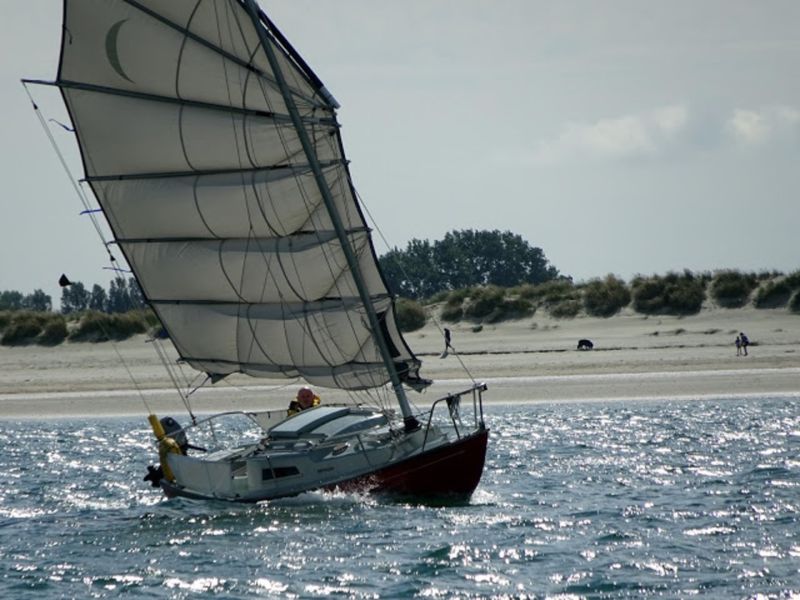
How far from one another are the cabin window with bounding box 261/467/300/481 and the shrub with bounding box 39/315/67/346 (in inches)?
1684

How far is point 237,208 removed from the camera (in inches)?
1195

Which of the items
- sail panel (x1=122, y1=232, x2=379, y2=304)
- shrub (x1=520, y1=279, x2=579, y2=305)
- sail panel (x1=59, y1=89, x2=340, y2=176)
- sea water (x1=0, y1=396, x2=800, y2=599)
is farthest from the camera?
shrub (x1=520, y1=279, x2=579, y2=305)

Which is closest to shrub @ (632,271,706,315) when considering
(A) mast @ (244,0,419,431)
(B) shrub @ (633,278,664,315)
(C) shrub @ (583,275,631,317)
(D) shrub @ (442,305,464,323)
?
(B) shrub @ (633,278,664,315)

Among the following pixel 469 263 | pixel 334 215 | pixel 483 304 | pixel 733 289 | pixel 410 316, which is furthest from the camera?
pixel 469 263

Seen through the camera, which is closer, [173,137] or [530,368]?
[173,137]

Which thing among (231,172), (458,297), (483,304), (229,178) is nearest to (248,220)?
(229,178)

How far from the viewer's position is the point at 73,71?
30875 mm

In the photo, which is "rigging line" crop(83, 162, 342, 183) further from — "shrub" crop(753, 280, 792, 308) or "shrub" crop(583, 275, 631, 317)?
"shrub" crop(753, 280, 792, 308)

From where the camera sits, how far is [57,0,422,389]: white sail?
29.5 meters

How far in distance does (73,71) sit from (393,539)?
13.4 m

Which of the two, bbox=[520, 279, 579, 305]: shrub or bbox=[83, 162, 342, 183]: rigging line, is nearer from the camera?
bbox=[83, 162, 342, 183]: rigging line

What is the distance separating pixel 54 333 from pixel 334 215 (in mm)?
42327

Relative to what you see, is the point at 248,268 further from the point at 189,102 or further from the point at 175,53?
the point at 175,53

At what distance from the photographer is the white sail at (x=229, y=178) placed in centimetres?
2953
